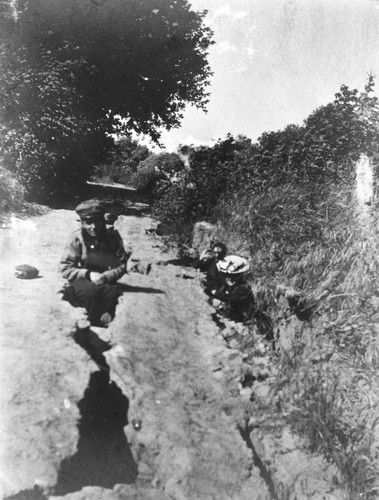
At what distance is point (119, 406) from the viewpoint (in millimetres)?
3246

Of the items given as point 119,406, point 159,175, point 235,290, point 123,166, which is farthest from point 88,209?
point 123,166

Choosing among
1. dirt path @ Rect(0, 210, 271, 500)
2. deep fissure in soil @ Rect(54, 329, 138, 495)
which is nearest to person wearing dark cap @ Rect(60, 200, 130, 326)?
dirt path @ Rect(0, 210, 271, 500)

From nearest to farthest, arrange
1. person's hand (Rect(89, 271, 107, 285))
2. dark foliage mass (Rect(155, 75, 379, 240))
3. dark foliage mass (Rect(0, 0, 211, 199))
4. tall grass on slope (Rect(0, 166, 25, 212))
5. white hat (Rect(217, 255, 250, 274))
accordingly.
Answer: person's hand (Rect(89, 271, 107, 285)), white hat (Rect(217, 255, 250, 274)), dark foliage mass (Rect(155, 75, 379, 240)), tall grass on slope (Rect(0, 166, 25, 212)), dark foliage mass (Rect(0, 0, 211, 199))

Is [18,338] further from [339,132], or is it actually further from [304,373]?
[339,132]

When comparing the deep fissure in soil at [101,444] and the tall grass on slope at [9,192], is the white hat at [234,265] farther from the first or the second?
the tall grass on slope at [9,192]

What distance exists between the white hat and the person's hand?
2.45 metres

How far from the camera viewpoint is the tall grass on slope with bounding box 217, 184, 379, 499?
3084mm

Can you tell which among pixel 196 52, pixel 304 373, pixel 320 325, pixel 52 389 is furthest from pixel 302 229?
pixel 196 52

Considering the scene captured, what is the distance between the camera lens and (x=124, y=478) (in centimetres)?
262

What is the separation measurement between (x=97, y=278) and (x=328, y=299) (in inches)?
110

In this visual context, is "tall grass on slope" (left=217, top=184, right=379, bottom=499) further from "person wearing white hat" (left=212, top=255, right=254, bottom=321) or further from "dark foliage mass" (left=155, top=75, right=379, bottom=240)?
"dark foliage mass" (left=155, top=75, right=379, bottom=240)

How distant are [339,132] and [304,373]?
20.3ft

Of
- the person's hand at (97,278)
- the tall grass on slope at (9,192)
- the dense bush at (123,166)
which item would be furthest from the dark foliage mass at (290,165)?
the dense bush at (123,166)

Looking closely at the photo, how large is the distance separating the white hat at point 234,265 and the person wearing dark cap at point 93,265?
2101mm
